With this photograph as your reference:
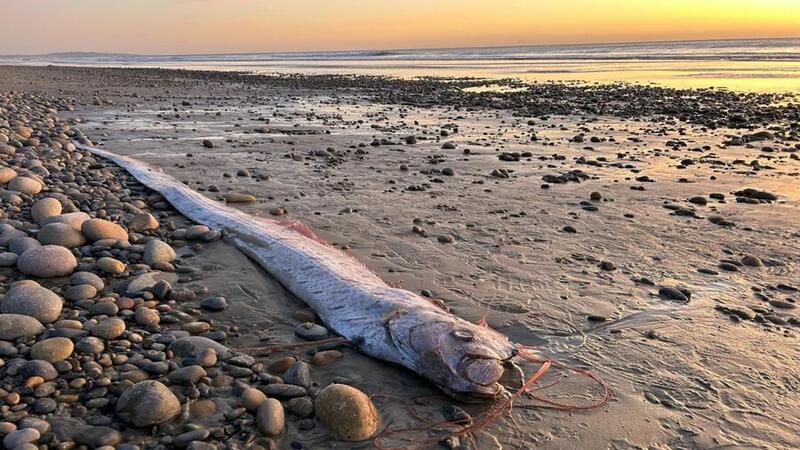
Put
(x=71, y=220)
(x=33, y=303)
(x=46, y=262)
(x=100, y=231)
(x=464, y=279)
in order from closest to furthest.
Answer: (x=33, y=303) < (x=46, y=262) < (x=464, y=279) < (x=100, y=231) < (x=71, y=220)

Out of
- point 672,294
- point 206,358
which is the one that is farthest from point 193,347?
point 672,294

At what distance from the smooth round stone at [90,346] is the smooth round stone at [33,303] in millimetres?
510

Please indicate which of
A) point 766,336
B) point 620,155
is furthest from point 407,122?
point 766,336

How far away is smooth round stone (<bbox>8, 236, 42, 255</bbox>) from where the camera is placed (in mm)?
5094

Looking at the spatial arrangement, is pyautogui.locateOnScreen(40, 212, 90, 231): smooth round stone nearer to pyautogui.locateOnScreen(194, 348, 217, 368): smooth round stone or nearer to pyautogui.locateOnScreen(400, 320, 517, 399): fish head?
pyautogui.locateOnScreen(194, 348, 217, 368): smooth round stone

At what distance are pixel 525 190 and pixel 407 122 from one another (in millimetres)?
8699

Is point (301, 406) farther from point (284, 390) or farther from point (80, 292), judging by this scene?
point (80, 292)

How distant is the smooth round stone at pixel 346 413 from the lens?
3090 millimetres

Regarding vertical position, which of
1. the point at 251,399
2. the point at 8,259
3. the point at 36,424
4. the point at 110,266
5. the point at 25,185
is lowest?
the point at 251,399

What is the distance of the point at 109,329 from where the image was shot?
3.90 metres

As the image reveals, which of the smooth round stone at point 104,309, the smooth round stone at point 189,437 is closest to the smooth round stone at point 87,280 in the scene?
the smooth round stone at point 104,309

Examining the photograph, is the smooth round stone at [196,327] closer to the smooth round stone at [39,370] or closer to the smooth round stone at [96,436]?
the smooth round stone at [39,370]

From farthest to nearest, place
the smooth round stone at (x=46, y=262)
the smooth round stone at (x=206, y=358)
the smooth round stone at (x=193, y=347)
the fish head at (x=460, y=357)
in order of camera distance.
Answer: the smooth round stone at (x=46, y=262) → the smooth round stone at (x=193, y=347) → the smooth round stone at (x=206, y=358) → the fish head at (x=460, y=357)

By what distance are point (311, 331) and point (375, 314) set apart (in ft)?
1.61
